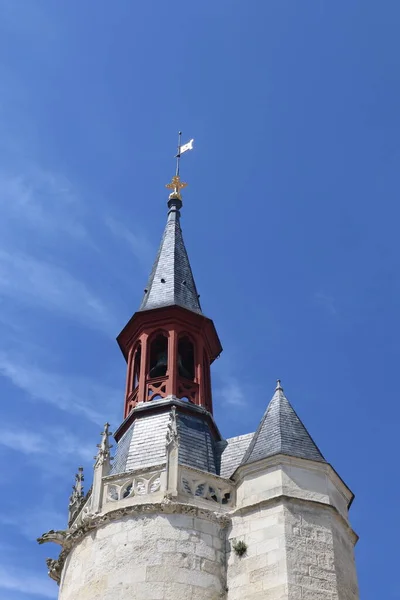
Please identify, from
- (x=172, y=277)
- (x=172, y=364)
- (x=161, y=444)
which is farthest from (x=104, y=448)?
(x=172, y=277)

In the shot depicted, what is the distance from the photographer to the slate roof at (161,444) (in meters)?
18.4

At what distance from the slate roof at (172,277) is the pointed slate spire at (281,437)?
4.94m

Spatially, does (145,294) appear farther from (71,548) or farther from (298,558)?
(298,558)

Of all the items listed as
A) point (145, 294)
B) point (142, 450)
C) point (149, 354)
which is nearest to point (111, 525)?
point (142, 450)

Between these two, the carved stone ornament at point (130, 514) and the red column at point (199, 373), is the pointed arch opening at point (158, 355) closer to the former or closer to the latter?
the red column at point (199, 373)

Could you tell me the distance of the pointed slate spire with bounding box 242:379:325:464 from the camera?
17422 millimetres

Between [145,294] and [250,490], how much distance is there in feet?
29.3

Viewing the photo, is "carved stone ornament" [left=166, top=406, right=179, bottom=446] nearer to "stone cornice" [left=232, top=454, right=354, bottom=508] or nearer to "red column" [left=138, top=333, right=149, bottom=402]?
"stone cornice" [left=232, top=454, right=354, bottom=508]

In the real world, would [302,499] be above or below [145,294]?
below

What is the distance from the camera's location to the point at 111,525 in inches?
651

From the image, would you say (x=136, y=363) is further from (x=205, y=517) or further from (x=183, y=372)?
(x=205, y=517)

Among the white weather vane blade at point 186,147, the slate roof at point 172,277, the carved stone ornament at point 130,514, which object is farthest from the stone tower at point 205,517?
the white weather vane blade at point 186,147

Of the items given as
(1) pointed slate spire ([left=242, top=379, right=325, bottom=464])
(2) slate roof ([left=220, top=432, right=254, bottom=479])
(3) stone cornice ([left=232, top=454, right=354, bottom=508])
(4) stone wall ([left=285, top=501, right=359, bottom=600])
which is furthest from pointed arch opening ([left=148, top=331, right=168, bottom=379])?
(4) stone wall ([left=285, top=501, right=359, bottom=600])

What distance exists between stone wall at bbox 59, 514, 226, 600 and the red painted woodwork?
4.87 m
